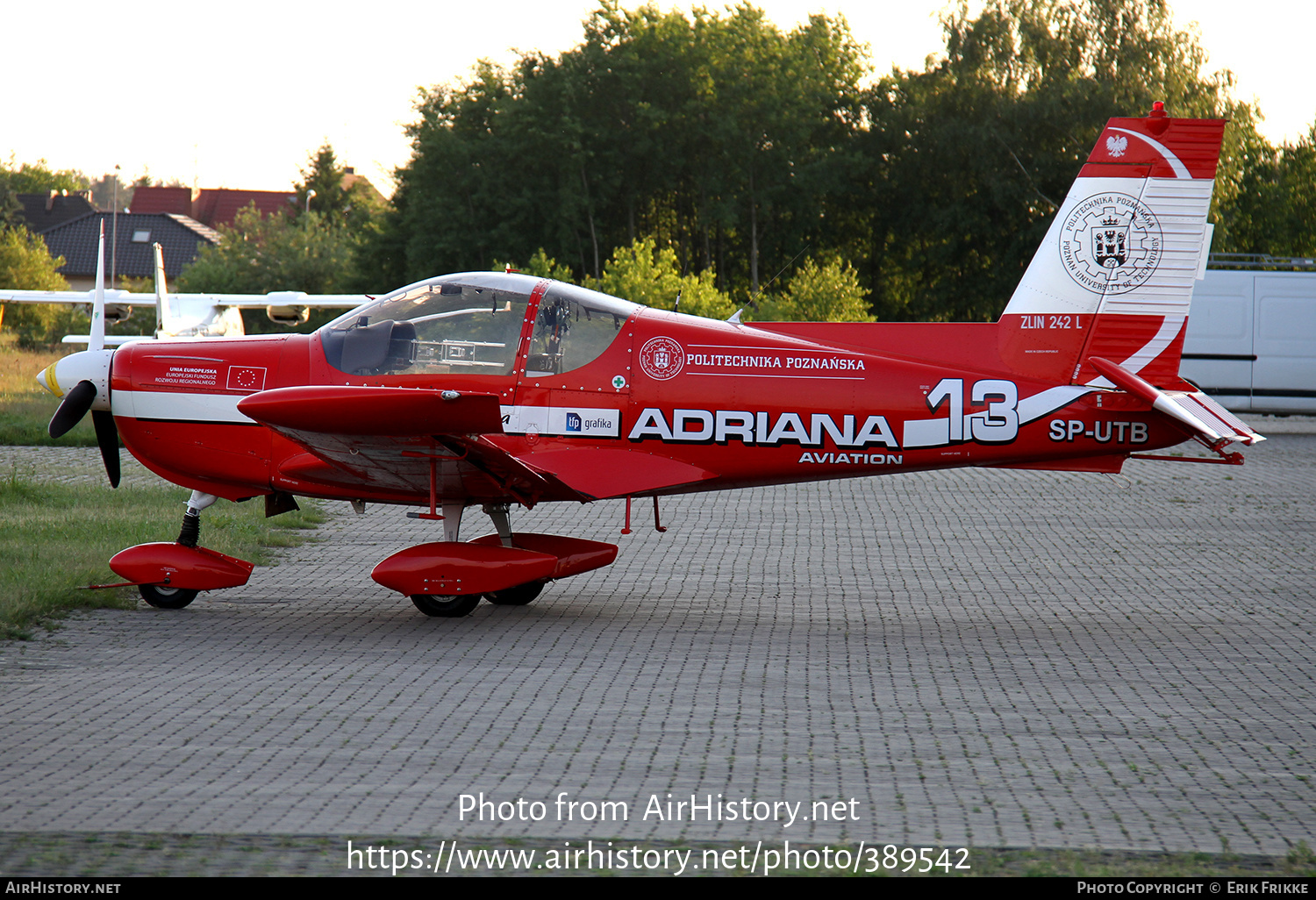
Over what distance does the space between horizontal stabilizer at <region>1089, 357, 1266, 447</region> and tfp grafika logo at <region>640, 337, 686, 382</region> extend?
284cm

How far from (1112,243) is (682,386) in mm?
3190

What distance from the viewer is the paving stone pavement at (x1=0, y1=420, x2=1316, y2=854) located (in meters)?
4.44

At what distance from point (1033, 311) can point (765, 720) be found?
3.98 meters

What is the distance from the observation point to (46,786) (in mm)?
4613

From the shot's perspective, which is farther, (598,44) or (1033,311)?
(598,44)

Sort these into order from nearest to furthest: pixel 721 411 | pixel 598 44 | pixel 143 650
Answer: pixel 143 650
pixel 721 411
pixel 598 44

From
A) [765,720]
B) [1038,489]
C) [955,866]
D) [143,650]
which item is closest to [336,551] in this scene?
[143,650]

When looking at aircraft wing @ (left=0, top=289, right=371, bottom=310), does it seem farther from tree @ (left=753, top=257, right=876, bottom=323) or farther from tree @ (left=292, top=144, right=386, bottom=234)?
tree @ (left=292, top=144, right=386, bottom=234)

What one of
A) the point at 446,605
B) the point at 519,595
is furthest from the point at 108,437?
the point at 519,595

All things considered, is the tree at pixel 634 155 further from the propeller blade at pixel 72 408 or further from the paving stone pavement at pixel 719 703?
the propeller blade at pixel 72 408

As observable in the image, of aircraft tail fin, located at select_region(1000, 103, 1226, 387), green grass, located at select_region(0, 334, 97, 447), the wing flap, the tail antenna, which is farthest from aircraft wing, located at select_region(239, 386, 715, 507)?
green grass, located at select_region(0, 334, 97, 447)

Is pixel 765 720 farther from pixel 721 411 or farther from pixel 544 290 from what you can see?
pixel 544 290

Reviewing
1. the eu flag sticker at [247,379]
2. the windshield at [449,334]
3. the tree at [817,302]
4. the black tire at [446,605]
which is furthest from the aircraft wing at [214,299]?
the black tire at [446,605]

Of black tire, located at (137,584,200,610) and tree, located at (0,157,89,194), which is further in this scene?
tree, located at (0,157,89,194)
